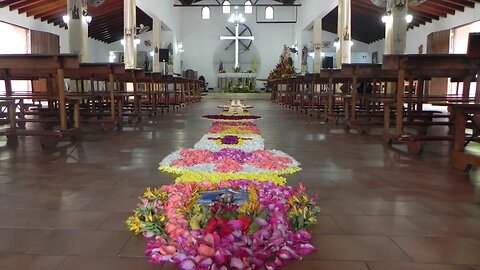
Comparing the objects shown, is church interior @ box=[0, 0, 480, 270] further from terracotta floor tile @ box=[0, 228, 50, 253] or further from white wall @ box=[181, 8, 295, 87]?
white wall @ box=[181, 8, 295, 87]

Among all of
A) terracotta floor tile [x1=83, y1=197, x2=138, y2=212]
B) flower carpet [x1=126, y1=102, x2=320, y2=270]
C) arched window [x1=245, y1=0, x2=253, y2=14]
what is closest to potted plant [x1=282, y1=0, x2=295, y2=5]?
arched window [x1=245, y1=0, x2=253, y2=14]

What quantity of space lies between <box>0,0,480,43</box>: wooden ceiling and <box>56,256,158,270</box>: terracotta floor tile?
34.2ft

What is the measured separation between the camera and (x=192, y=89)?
16047mm

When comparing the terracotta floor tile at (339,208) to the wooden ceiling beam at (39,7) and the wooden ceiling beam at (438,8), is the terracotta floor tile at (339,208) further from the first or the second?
the wooden ceiling beam at (39,7)

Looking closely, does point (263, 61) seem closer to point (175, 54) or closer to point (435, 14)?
point (175, 54)

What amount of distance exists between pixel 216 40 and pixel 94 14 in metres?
9.04

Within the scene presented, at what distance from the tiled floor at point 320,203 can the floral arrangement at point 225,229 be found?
0.06 metres

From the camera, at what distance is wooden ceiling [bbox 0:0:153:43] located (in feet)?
43.8

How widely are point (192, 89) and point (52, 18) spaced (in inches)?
230

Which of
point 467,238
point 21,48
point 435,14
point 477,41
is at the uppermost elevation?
point 435,14

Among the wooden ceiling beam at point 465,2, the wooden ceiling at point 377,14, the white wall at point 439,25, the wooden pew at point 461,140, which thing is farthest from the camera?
the wooden ceiling at point 377,14

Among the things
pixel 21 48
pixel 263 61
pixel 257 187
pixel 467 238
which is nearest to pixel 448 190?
pixel 467 238

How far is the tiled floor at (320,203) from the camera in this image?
4.93ft

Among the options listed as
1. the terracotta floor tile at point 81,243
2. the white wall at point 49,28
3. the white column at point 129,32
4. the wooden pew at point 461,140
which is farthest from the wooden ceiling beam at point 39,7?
the terracotta floor tile at point 81,243
